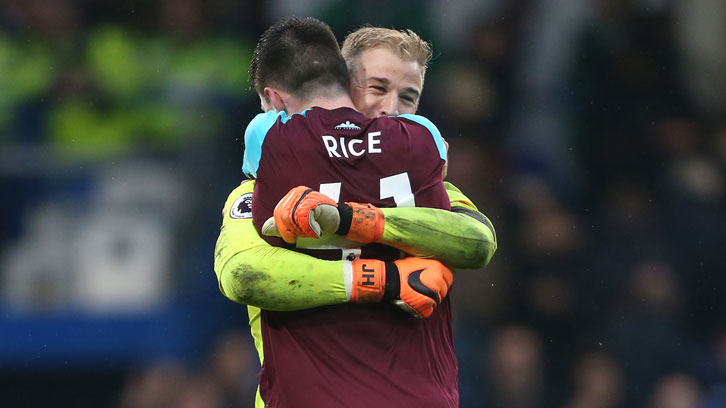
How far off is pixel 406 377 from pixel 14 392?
211 inches

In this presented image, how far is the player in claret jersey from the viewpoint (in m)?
2.63

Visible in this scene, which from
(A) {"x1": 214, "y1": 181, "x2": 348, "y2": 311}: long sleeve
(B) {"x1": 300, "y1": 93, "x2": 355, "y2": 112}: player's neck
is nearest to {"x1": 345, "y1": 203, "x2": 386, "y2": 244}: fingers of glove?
(A) {"x1": 214, "y1": 181, "x2": 348, "y2": 311}: long sleeve

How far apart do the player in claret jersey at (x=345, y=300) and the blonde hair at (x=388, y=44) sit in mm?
461

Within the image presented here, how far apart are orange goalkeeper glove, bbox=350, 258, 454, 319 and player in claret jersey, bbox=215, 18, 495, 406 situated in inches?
0.6

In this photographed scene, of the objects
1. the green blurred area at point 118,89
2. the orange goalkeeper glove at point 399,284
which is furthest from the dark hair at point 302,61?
the green blurred area at point 118,89

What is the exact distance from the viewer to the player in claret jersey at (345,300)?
2.63 meters

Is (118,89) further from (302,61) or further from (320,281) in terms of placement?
(320,281)

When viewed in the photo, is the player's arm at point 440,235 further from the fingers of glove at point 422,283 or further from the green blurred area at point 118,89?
the green blurred area at point 118,89

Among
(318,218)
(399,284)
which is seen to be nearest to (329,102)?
(318,218)

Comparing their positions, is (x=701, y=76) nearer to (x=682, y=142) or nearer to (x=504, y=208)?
(x=682, y=142)

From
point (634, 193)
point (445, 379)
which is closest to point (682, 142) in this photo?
point (634, 193)

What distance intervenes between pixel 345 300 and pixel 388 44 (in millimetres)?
945

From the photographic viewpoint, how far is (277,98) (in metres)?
2.92

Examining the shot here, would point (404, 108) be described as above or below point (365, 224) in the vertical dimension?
above
